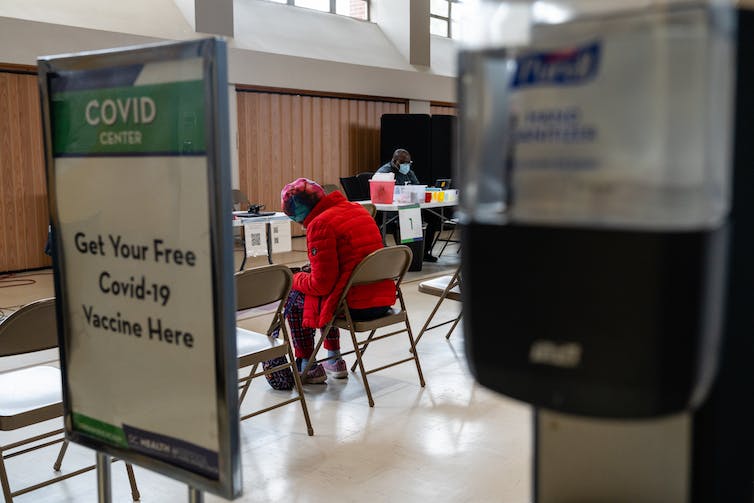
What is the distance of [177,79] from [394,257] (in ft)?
9.02

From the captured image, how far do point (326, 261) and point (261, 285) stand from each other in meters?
0.67

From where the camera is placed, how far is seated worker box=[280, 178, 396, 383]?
3.87 m

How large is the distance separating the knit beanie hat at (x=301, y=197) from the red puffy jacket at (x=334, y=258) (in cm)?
3

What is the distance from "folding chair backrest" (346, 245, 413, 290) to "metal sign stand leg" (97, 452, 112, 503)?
225 centimetres

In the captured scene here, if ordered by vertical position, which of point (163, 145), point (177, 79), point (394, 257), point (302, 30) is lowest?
point (394, 257)

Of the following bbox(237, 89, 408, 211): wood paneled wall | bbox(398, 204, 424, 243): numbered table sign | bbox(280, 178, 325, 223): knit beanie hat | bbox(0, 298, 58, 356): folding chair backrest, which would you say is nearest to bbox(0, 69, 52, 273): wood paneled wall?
bbox(237, 89, 408, 211): wood paneled wall

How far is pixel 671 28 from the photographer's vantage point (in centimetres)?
53

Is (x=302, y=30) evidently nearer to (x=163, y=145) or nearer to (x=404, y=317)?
(x=404, y=317)

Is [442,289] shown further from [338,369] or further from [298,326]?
[298,326]

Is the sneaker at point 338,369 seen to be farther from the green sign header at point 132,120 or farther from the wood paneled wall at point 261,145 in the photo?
the wood paneled wall at point 261,145

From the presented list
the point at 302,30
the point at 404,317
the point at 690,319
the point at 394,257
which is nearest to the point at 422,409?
the point at 404,317

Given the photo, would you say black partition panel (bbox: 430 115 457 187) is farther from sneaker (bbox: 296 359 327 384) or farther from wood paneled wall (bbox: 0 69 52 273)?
sneaker (bbox: 296 359 327 384)

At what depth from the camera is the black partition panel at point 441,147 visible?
1176 cm

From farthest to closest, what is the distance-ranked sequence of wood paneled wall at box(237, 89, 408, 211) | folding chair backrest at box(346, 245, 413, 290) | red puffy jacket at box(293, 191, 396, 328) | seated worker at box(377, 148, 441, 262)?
wood paneled wall at box(237, 89, 408, 211), seated worker at box(377, 148, 441, 262), red puffy jacket at box(293, 191, 396, 328), folding chair backrest at box(346, 245, 413, 290)
